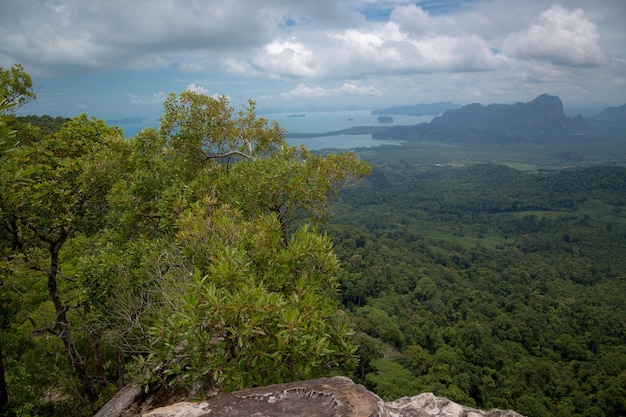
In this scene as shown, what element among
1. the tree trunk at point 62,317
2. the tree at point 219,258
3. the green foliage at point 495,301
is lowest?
the green foliage at point 495,301

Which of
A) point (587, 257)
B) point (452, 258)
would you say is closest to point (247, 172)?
point (452, 258)

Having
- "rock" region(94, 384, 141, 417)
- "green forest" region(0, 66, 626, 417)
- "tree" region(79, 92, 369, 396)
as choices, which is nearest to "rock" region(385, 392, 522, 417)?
"green forest" region(0, 66, 626, 417)

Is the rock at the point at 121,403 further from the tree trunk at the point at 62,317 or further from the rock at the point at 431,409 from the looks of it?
the tree trunk at the point at 62,317

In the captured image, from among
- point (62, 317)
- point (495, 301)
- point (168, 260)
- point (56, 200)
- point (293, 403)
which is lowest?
point (495, 301)

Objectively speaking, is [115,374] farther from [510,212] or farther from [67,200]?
[510,212]

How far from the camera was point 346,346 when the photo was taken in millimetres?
4621

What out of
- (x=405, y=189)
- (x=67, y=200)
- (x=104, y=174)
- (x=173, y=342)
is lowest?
(x=405, y=189)

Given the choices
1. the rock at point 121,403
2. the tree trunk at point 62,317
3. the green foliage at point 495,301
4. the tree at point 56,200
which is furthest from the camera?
the green foliage at point 495,301

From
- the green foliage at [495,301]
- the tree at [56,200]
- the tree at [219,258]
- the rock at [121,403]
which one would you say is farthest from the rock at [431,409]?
the tree at [56,200]

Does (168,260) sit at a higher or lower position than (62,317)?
higher

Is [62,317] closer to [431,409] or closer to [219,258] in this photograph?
[219,258]

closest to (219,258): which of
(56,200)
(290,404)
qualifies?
(290,404)

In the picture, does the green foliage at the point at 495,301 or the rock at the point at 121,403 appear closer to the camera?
the rock at the point at 121,403

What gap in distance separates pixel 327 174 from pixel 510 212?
471 ft
